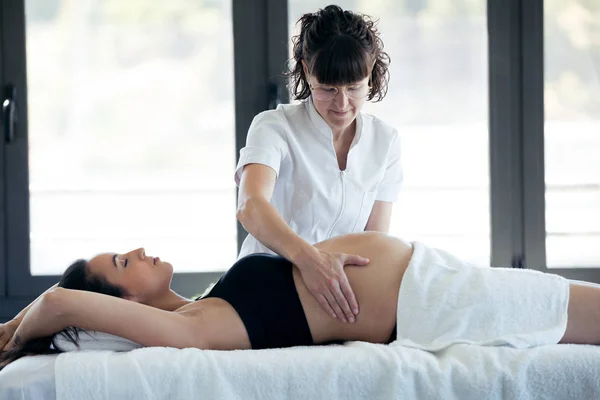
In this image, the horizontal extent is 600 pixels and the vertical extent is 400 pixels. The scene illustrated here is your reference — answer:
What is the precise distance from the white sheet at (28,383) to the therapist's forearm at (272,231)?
1.92 ft

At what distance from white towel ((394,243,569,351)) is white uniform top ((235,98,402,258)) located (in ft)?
1.77

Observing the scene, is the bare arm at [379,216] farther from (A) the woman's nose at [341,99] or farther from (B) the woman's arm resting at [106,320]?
(B) the woman's arm resting at [106,320]

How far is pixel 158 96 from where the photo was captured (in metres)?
3.41

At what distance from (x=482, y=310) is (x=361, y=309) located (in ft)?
0.89

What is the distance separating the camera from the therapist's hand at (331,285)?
5.90 ft

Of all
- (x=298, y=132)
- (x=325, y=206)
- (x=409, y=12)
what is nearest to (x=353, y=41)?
(x=298, y=132)

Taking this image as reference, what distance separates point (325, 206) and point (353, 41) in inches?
19.6

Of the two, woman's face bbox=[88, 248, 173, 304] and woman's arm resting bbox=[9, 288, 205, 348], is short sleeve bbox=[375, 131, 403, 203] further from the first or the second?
woman's arm resting bbox=[9, 288, 205, 348]

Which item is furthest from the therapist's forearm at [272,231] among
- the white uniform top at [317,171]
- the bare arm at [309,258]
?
the white uniform top at [317,171]

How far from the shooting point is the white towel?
173cm

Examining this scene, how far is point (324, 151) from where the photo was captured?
2291 millimetres

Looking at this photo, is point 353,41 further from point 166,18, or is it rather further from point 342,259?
point 166,18

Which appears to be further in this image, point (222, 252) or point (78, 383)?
point (222, 252)

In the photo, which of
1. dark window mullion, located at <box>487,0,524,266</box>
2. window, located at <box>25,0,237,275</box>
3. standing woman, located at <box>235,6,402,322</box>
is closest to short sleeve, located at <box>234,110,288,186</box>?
standing woman, located at <box>235,6,402,322</box>
